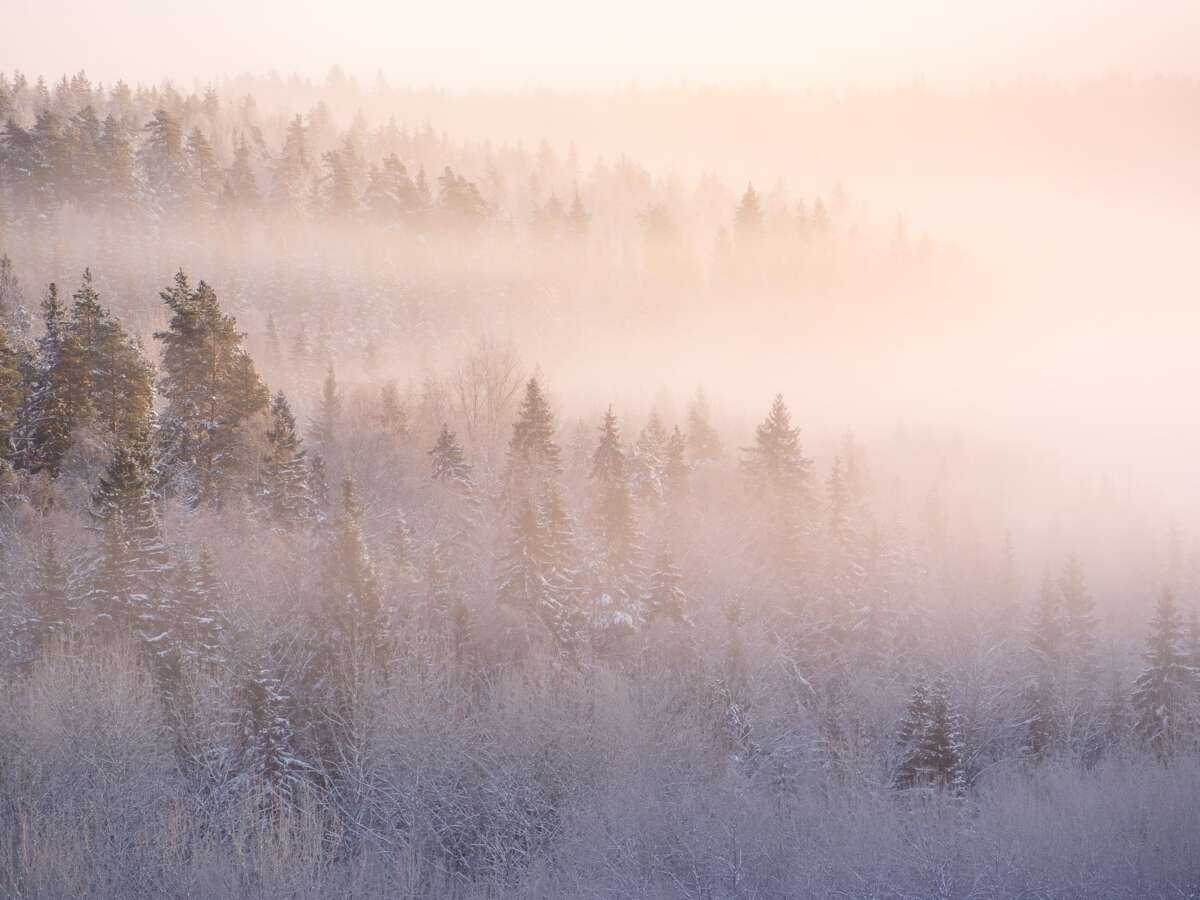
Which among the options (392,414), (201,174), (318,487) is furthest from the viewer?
(201,174)

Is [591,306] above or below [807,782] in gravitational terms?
above

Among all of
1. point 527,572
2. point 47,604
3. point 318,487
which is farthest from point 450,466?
point 47,604

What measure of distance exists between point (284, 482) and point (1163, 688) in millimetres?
40047

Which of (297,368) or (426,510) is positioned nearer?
(426,510)

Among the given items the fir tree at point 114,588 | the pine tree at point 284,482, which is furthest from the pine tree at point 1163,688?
the fir tree at point 114,588

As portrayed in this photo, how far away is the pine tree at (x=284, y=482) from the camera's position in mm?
39625

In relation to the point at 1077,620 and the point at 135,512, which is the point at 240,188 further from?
the point at 1077,620

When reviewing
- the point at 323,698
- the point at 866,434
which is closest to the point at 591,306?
the point at 866,434

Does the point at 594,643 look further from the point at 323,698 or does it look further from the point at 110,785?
the point at 110,785

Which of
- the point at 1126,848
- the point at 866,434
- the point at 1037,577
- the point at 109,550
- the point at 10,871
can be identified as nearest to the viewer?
the point at 10,871

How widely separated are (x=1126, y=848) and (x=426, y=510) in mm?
37566

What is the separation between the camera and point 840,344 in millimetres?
119562

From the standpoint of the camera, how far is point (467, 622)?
38.8 metres

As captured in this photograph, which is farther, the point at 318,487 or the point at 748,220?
the point at 748,220
